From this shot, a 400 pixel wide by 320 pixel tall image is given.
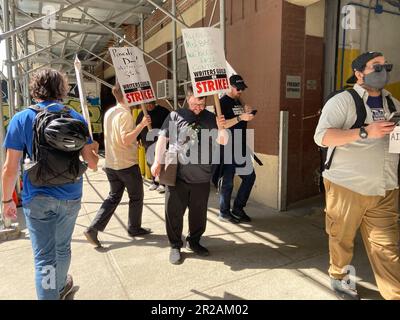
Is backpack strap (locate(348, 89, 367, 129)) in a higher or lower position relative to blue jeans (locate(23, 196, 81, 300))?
higher

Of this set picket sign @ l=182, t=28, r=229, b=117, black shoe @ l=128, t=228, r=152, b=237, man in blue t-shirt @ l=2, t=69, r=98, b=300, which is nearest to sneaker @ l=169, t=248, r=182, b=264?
black shoe @ l=128, t=228, r=152, b=237

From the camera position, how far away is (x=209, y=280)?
3.12 meters

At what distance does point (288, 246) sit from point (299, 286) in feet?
2.92

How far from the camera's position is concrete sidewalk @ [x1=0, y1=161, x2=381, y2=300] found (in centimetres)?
293

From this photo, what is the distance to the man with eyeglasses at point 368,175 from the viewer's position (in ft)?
8.38

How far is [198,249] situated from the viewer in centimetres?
368

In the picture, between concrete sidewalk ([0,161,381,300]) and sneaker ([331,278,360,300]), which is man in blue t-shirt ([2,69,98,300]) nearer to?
concrete sidewalk ([0,161,381,300])

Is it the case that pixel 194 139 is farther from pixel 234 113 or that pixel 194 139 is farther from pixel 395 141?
pixel 395 141

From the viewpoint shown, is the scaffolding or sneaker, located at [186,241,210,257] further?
the scaffolding

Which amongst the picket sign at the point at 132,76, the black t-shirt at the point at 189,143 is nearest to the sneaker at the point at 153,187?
the picket sign at the point at 132,76

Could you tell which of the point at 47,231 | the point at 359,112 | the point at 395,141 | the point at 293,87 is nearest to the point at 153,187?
the point at 293,87

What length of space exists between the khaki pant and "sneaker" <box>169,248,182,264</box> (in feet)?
4.77
